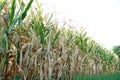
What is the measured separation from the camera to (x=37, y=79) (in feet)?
12.5

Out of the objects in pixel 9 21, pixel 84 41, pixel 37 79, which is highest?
pixel 84 41

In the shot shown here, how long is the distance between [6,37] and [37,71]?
3.35 ft

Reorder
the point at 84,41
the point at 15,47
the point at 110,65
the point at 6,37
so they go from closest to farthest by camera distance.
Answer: the point at 6,37 → the point at 15,47 → the point at 84,41 → the point at 110,65

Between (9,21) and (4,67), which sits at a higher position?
(9,21)

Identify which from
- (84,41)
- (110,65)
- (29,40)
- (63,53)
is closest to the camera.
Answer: (29,40)

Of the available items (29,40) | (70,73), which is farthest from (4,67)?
(70,73)

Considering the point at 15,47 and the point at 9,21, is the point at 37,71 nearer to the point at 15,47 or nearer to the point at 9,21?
the point at 15,47

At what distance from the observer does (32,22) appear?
388 cm

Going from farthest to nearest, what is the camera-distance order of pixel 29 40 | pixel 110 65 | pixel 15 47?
1. pixel 110 65
2. pixel 29 40
3. pixel 15 47

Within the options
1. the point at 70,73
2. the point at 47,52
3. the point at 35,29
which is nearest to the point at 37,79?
the point at 47,52

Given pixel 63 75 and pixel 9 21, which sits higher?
pixel 9 21

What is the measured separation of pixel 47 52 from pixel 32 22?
1.56 feet

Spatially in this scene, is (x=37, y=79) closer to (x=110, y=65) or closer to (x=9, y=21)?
(x=9, y=21)

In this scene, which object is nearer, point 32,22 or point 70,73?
point 32,22
